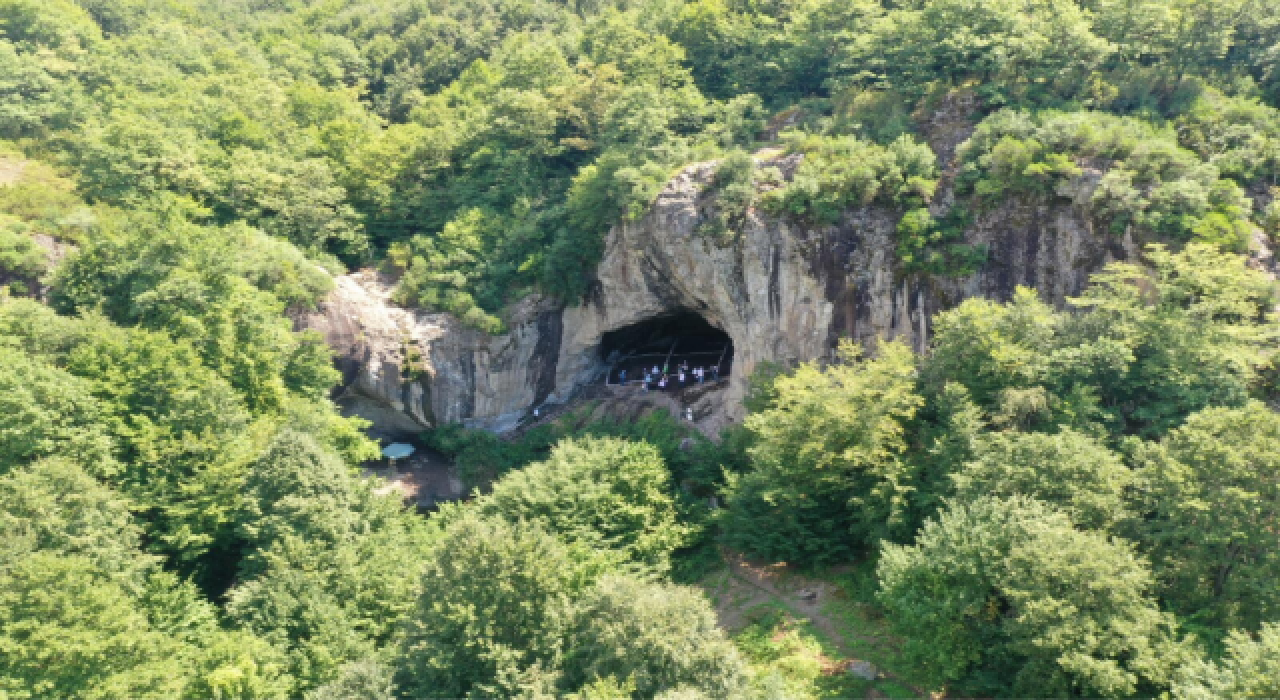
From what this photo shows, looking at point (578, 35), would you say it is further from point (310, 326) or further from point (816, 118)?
point (310, 326)

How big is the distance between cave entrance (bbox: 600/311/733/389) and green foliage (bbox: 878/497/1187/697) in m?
19.0

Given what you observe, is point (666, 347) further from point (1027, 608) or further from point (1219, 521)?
point (1219, 521)

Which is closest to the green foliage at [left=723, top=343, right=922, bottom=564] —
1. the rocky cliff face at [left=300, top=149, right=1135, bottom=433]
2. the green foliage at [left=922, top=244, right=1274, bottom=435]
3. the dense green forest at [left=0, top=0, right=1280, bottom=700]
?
the dense green forest at [left=0, top=0, right=1280, bottom=700]

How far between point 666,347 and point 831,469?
17.1m

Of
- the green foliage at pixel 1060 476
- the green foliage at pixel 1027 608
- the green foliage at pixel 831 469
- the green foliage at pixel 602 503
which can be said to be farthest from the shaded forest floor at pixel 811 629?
the green foliage at pixel 1060 476

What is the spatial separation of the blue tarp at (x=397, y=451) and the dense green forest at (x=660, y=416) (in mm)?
1999

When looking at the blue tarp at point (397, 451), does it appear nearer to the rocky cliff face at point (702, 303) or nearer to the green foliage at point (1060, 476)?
the rocky cliff face at point (702, 303)

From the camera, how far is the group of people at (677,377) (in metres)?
34.6

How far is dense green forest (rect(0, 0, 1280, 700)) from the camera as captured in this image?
1620 centimetres

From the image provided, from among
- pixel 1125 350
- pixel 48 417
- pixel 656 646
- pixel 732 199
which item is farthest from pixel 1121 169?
pixel 48 417

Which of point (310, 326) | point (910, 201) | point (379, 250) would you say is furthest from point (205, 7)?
point (910, 201)

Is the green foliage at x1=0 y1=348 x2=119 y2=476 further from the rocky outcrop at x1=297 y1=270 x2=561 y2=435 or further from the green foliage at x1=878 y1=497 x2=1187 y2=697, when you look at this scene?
the green foliage at x1=878 y1=497 x2=1187 y2=697

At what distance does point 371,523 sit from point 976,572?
17646 mm

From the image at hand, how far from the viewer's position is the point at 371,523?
2464 cm
